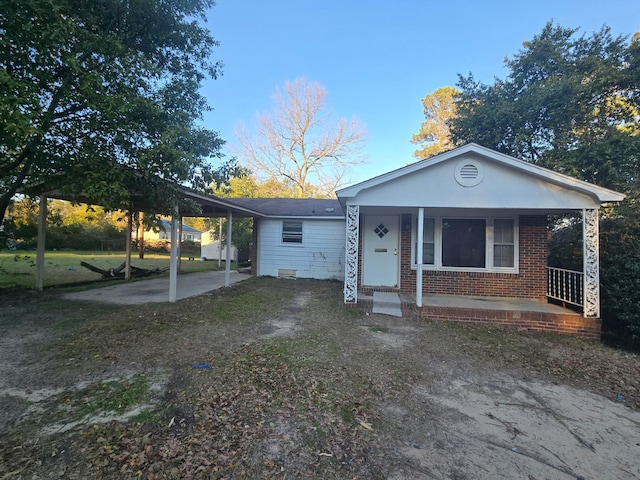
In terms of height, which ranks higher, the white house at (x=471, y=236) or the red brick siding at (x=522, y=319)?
the white house at (x=471, y=236)

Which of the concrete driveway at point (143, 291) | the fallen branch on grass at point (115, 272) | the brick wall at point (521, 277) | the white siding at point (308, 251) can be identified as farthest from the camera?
the white siding at point (308, 251)

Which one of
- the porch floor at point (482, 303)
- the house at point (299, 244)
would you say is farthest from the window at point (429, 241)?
the house at point (299, 244)

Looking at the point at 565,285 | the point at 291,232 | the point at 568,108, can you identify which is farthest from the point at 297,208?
the point at 568,108

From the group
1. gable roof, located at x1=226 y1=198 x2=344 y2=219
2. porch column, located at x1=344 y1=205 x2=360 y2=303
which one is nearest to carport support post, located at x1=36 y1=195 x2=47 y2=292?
gable roof, located at x1=226 y1=198 x2=344 y2=219

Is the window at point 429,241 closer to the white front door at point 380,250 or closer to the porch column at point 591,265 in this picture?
the white front door at point 380,250

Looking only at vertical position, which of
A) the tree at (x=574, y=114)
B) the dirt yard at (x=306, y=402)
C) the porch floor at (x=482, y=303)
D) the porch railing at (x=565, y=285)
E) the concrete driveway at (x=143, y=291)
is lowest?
the dirt yard at (x=306, y=402)

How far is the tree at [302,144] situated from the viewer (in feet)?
84.0

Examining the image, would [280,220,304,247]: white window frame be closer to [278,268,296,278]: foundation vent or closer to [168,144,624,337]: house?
[278,268,296,278]: foundation vent

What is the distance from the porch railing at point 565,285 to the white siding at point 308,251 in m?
6.57

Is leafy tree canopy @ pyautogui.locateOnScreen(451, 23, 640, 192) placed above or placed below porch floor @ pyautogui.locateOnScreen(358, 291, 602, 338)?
above

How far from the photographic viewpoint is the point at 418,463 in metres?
2.38

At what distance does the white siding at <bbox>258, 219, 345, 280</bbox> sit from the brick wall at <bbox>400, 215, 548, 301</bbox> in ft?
14.9

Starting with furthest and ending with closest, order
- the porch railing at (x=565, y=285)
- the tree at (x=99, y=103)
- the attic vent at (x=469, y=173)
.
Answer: the porch railing at (x=565, y=285) < the attic vent at (x=469, y=173) < the tree at (x=99, y=103)

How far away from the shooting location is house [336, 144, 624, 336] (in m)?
6.43
